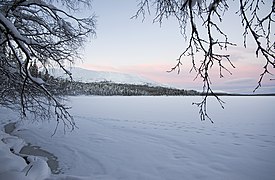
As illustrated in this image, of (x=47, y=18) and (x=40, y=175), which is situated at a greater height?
(x=47, y=18)

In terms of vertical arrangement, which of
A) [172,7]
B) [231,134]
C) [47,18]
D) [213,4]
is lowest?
[231,134]

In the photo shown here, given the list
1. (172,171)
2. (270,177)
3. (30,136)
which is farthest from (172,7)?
(30,136)

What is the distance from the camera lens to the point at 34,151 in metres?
6.21

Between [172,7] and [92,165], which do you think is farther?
[92,165]

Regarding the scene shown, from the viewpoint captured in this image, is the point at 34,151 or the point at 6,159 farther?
the point at 34,151

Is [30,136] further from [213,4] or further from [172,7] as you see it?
[213,4]

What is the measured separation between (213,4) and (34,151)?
6.15 meters

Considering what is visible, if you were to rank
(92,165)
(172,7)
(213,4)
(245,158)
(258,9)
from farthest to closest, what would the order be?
(245,158), (92,165), (172,7), (258,9), (213,4)

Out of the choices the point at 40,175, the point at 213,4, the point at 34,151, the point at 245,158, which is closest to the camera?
the point at 213,4

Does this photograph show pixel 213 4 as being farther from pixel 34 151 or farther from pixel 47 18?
pixel 34 151

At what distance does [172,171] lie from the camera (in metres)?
4.56

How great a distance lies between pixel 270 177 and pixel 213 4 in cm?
404

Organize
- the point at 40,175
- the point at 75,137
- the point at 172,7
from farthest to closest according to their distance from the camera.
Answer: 1. the point at 75,137
2. the point at 40,175
3. the point at 172,7

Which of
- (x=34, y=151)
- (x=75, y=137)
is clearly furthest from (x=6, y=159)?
(x=75, y=137)
